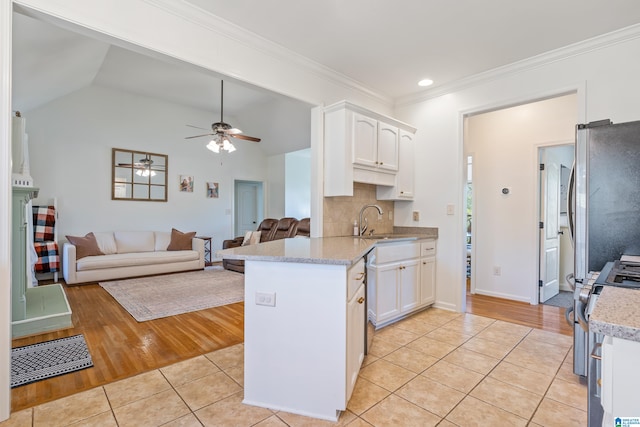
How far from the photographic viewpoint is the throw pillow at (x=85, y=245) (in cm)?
486

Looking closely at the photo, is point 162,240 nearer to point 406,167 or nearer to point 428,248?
point 406,167

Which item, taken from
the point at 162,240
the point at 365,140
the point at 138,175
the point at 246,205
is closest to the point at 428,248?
the point at 365,140

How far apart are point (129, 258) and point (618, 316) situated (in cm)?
579

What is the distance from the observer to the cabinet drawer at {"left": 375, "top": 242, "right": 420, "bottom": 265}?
9.05 ft

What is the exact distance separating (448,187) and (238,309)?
272 centimetres

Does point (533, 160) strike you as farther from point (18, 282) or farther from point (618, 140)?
point (18, 282)

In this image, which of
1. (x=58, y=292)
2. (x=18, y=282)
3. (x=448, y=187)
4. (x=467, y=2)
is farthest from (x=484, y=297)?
(x=58, y=292)

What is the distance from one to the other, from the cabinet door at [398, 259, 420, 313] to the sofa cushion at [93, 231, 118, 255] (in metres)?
4.94

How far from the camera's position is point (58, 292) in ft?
12.0

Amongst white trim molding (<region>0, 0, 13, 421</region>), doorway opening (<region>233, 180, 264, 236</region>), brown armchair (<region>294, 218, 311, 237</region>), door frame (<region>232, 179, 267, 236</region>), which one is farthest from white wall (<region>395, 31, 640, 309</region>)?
doorway opening (<region>233, 180, 264, 236</region>)

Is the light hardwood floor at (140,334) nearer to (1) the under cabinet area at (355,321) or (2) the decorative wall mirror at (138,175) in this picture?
(1) the under cabinet area at (355,321)

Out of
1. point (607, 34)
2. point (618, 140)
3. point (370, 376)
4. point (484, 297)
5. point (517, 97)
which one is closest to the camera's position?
point (618, 140)

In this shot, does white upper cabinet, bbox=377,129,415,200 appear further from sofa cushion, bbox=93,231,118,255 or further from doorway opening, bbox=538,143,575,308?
sofa cushion, bbox=93,231,118,255

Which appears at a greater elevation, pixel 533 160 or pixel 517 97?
pixel 517 97
